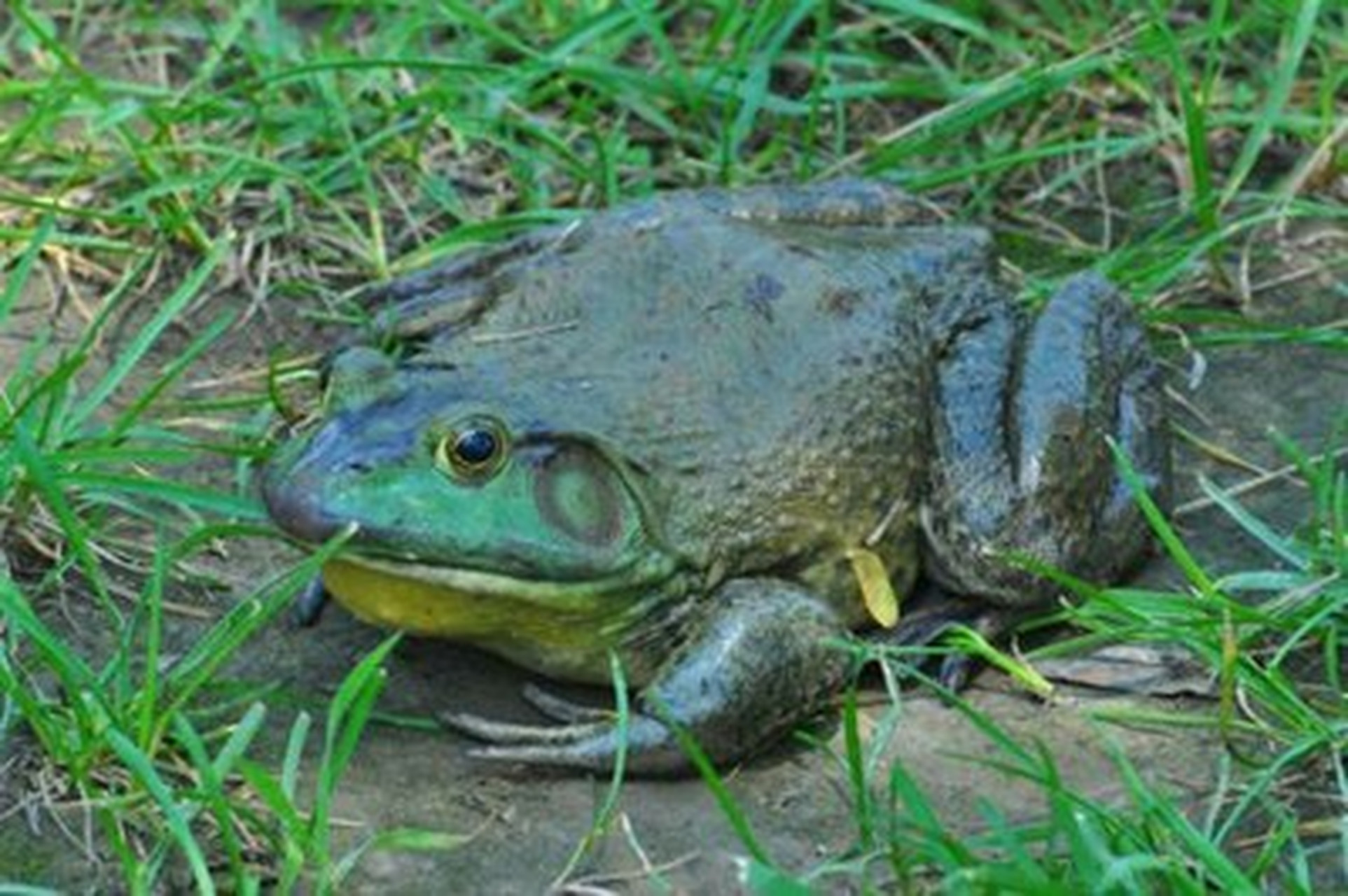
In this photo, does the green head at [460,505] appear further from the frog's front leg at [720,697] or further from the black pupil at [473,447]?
the frog's front leg at [720,697]

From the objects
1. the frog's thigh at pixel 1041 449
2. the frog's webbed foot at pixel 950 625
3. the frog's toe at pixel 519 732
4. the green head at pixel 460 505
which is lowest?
A: the frog's webbed foot at pixel 950 625

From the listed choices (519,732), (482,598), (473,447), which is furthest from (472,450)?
(519,732)

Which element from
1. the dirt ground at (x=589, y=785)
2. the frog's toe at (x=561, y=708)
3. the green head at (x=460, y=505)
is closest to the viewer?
the dirt ground at (x=589, y=785)

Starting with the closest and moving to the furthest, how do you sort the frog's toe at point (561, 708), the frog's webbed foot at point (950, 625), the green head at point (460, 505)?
the green head at point (460, 505) < the frog's toe at point (561, 708) < the frog's webbed foot at point (950, 625)

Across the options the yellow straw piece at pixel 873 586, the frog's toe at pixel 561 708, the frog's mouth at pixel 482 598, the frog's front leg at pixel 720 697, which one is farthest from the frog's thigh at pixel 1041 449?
the frog's toe at pixel 561 708

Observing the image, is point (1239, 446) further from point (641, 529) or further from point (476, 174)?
point (476, 174)

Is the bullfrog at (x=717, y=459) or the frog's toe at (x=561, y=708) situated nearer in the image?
the bullfrog at (x=717, y=459)

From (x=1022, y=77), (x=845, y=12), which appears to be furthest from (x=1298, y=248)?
(x=845, y=12)
